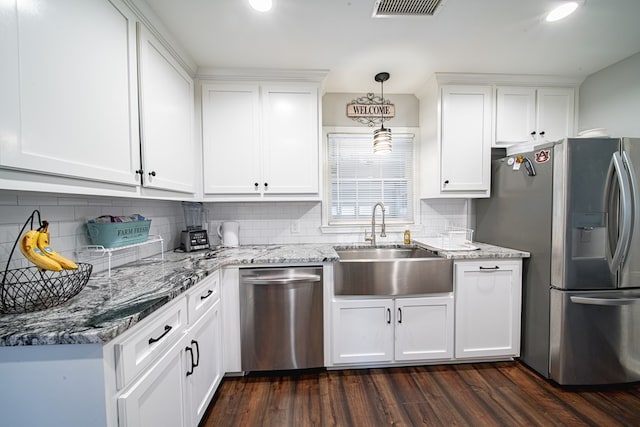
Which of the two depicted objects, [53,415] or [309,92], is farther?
[309,92]

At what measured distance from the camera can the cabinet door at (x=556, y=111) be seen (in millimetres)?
2297

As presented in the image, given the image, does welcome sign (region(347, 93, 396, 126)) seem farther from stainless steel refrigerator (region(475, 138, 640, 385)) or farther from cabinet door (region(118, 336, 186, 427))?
cabinet door (region(118, 336, 186, 427))

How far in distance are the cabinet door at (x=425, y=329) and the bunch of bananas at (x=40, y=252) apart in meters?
1.93

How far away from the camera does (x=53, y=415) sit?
2.42ft

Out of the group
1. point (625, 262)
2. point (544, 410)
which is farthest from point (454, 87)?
point (544, 410)

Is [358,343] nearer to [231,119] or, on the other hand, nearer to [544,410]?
[544,410]

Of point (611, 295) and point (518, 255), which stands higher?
point (518, 255)

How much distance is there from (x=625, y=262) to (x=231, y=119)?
305 centimetres

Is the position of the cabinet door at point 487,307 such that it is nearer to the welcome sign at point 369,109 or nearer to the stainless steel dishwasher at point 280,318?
the stainless steel dishwasher at point 280,318

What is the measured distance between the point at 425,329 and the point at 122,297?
195 cm

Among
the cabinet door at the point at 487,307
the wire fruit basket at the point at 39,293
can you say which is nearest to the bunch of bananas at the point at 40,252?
the wire fruit basket at the point at 39,293

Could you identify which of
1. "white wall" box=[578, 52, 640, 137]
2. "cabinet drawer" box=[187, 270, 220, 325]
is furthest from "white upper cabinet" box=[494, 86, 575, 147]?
"cabinet drawer" box=[187, 270, 220, 325]

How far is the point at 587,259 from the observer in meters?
1.64

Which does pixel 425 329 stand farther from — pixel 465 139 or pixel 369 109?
pixel 369 109
